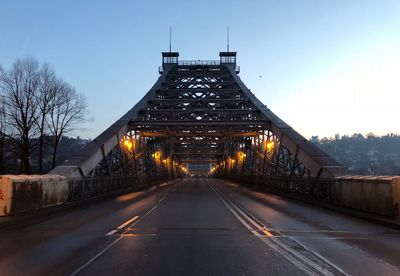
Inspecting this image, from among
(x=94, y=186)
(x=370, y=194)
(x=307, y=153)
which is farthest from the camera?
(x=307, y=153)

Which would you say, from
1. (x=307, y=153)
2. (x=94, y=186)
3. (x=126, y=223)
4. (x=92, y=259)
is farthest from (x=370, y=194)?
(x=94, y=186)

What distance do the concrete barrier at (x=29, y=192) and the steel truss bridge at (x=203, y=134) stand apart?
3405 millimetres

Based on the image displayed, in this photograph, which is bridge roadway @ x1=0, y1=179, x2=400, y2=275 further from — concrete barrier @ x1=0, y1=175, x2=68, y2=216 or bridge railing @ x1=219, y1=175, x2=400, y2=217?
concrete barrier @ x1=0, y1=175, x2=68, y2=216

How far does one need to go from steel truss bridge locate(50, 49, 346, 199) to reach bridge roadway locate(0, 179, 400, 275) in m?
9.39

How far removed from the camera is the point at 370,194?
55.4 feet

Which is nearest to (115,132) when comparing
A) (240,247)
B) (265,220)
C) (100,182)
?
(100,182)

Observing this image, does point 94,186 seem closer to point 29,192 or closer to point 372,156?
point 29,192

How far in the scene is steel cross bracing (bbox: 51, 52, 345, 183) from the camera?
29.6 m

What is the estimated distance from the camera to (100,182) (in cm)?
2894

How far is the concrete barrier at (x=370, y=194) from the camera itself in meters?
15.0

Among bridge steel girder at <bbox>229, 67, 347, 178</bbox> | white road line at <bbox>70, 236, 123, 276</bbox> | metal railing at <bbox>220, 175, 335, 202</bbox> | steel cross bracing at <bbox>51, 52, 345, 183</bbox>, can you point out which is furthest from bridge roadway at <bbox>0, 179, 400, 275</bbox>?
steel cross bracing at <bbox>51, 52, 345, 183</bbox>

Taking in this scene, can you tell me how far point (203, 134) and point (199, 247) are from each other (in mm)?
44288

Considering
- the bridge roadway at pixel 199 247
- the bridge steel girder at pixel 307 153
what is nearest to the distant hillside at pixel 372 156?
the bridge steel girder at pixel 307 153

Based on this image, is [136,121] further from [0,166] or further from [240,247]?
[240,247]
